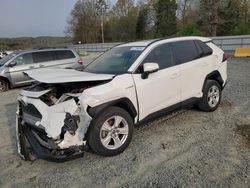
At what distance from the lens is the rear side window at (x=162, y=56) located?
14.5 ft

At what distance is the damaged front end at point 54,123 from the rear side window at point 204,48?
2.82 m

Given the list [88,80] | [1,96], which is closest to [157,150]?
[88,80]

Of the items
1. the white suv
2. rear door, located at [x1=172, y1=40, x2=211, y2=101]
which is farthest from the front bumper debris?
rear door, located at [x1=172, y1=40, x2=211, y2=101]

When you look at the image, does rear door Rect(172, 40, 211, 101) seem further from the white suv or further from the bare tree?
the bare tree

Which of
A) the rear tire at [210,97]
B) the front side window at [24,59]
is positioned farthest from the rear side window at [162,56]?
the front side window at [24,59]

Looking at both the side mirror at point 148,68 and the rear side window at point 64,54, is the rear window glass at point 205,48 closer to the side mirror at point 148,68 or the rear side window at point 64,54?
the side mirror at point 148,68

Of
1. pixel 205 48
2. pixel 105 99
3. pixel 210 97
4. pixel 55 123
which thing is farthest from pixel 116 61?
pixel 210 97

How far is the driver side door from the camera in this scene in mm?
4117

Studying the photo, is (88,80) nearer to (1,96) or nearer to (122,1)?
(1,96)

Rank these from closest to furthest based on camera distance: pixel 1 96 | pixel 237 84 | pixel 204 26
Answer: pixel 237 84 → pixel 1 96 → pixel 204 26

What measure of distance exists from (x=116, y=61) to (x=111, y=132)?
150 cm

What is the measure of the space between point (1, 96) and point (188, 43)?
7766 mm

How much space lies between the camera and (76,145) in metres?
3.49

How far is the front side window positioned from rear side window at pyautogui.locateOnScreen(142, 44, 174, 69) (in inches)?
317
